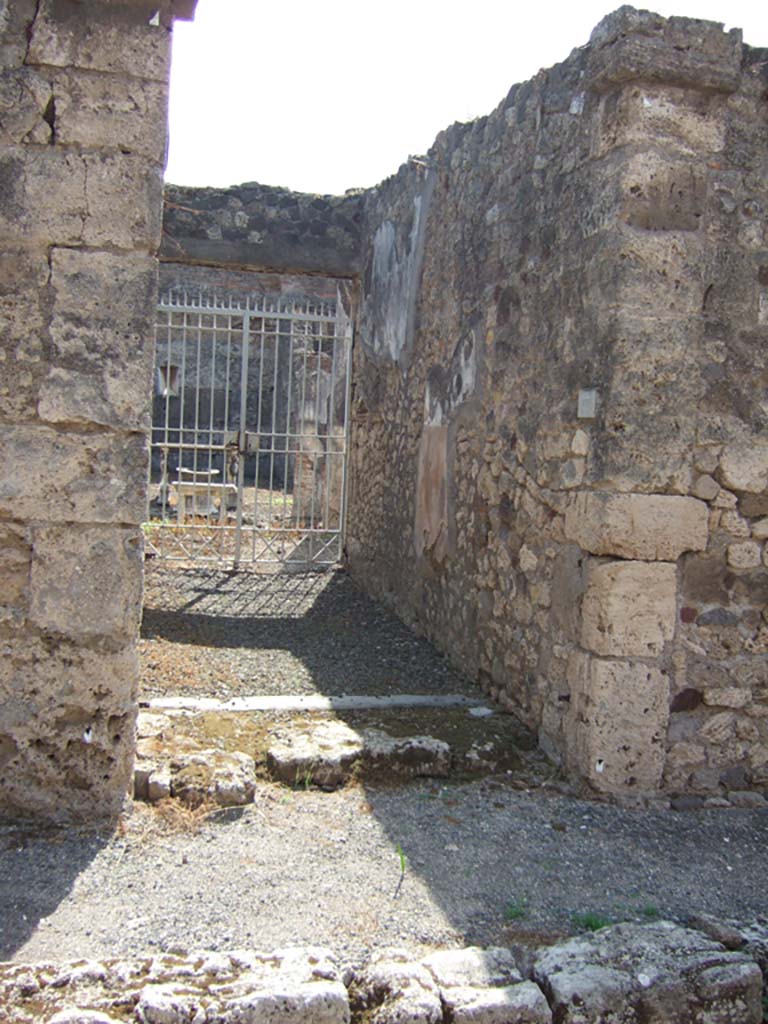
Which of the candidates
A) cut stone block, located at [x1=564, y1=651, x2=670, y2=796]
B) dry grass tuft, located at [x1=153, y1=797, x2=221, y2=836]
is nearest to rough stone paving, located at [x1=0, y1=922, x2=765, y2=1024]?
dry grass tuft, located at [x1=153, y1=797, x2=221, y2=836]

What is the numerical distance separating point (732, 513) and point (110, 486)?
7.86 feet

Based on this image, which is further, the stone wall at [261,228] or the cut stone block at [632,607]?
the stone wall at [261,228]

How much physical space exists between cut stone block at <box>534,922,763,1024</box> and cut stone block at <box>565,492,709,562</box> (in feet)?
4.88

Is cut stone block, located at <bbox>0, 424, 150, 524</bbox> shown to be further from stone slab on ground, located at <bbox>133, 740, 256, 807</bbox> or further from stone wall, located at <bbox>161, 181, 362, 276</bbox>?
stone wall, located at <bbox>161, 181, 362, 276</bbox>

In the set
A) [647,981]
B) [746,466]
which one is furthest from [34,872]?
[746,466]

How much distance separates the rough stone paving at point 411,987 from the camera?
2312mm

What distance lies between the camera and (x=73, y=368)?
10.4ft

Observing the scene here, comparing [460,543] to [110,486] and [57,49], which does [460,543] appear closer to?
[110,486]

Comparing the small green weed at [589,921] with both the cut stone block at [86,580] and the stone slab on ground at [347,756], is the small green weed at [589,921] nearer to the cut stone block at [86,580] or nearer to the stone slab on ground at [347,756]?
the stone slab on ground at [347,756]

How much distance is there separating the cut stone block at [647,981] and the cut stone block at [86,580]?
1720mm

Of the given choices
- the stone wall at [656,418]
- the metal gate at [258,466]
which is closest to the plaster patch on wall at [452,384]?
the stone wall at [656,418]

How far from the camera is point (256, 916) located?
9.18 feet

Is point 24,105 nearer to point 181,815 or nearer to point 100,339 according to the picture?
point 100,339

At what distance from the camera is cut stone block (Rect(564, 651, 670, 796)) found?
148 inches
